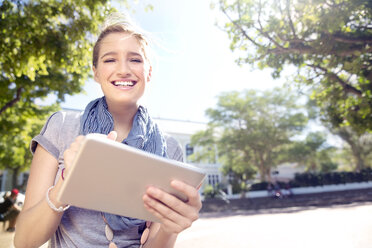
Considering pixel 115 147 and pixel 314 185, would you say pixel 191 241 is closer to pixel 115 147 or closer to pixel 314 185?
pixel 115 147

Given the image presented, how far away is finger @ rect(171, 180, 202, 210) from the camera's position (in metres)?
1.05

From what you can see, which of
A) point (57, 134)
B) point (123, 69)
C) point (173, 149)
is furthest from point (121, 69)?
point (173, 149)

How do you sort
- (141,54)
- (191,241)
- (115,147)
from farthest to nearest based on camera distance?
(191,241), (141,54), (115,147)

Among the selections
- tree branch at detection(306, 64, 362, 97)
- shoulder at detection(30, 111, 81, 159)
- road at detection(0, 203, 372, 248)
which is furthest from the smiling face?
tree branch at detection(306, 64, 362, 97)

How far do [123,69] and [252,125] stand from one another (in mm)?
25396

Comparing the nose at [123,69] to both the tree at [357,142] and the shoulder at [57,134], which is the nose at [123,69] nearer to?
the shoulder at [57,134]

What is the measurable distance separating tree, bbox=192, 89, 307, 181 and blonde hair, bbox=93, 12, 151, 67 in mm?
24429

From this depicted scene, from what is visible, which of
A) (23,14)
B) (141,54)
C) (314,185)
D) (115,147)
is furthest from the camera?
(314,185)

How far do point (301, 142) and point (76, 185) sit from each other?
30.9m

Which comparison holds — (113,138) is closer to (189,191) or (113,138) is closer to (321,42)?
(189,191)

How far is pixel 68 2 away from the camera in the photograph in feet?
20.3

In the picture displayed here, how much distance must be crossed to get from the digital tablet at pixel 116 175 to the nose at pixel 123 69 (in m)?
0.67

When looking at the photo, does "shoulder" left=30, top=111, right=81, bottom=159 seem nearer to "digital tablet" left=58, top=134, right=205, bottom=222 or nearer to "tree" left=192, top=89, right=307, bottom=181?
"digital tablet" left=58, top=134, right=205, bottom=222

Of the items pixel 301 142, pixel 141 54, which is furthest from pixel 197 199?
pixel 301 142
